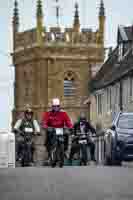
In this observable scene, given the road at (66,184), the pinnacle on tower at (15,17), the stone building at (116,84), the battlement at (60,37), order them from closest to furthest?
the road at (66,184) → the stone building at (116,84) → the battlement at (60,37) → the pinnacle on tower at (15,17)

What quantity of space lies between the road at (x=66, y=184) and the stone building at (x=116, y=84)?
38.8m

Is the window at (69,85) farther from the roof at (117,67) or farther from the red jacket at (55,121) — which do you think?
the red jacket at (55,121)

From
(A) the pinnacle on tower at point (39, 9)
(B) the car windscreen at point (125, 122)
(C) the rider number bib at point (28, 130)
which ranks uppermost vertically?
(A) the pinnacle on tower at point (39, 9)

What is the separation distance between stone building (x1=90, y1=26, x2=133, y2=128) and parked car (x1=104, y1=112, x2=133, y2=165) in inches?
1173

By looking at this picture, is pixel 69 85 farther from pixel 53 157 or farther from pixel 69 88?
pixel 53 157

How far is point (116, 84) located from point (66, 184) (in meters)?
48.8

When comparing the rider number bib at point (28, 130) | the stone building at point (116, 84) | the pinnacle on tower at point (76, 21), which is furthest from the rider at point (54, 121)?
the pinnacle on tower at point (76, 21)

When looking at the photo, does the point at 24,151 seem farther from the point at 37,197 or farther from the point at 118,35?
the point at 118,35

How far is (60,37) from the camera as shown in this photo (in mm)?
107875

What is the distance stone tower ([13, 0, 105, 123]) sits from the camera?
106375 millimetres

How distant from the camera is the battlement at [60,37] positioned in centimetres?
10750

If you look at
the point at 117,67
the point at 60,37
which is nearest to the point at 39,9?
the point at 60,37

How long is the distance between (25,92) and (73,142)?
3265 inches

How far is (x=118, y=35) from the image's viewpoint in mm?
66250
